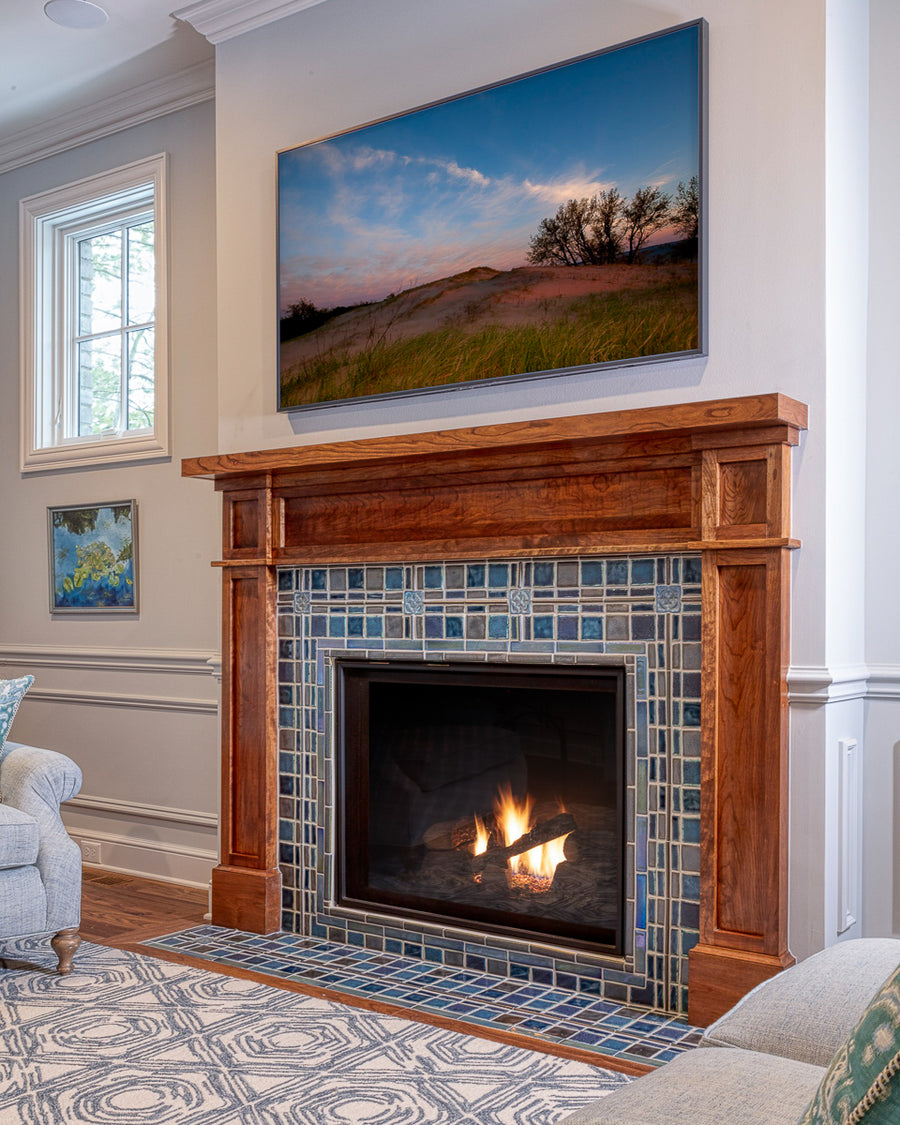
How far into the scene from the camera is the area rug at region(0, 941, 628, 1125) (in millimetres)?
2238

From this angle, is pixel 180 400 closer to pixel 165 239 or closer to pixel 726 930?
pixel 165 239

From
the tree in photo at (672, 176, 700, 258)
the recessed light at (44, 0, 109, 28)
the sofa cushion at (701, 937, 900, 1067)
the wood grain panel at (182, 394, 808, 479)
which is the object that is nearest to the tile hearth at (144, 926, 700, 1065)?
the sofa cushion at (701, 937, 900, 1067)

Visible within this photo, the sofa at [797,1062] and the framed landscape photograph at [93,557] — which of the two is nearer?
the sofa at [797,1062]

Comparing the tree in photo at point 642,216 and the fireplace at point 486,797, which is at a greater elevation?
the tree in photo at point 642,216

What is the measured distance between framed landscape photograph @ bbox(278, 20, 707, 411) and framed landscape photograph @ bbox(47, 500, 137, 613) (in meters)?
1.29

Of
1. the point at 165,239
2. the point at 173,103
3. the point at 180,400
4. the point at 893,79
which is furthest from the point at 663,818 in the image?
the point at 173,103

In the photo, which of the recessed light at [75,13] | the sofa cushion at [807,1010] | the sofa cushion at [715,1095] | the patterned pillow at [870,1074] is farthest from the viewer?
the recessed light at [75,13]

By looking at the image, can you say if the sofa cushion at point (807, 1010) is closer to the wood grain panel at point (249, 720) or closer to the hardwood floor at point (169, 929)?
the hardwood floor at point (169, 929)

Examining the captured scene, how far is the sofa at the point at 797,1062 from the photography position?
0.74 m

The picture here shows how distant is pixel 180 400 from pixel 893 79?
2716 millimetres

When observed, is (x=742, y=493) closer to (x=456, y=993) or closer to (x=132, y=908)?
(x=456, y=993)

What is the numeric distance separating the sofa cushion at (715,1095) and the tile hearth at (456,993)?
4.04ft

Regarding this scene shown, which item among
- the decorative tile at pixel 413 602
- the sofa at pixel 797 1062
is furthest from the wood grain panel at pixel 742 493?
the sofa at pixel 797 1062

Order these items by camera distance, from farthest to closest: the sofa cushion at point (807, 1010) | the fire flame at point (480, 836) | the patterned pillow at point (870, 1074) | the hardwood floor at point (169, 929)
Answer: the fire flame at point (480, 836) < the hardwood floor at point (169, 929) < the sofa cushion at point (807, 1010) < the patterned pillow at point (870, 1074)
